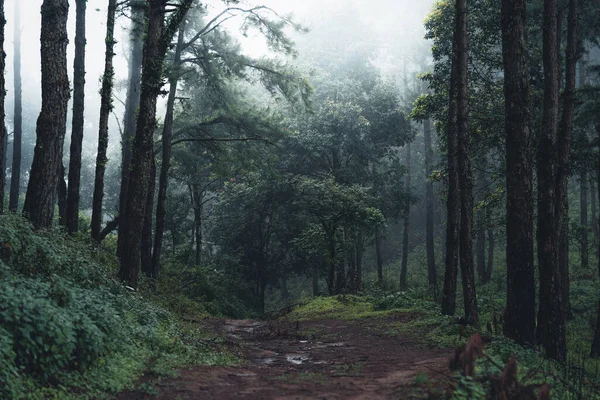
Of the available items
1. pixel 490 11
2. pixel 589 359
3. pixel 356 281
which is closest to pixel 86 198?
pixel 356 281

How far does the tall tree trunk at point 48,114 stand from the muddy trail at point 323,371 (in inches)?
184

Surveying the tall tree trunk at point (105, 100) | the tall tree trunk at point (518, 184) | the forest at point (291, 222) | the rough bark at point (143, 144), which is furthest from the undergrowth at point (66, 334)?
the tall tree trunk at point (105, 100)

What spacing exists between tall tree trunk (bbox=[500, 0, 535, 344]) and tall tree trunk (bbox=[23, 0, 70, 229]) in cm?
852

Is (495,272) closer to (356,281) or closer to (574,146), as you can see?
(356,281)

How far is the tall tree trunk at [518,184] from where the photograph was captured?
9.25 meters

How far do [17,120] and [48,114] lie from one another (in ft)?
68.5

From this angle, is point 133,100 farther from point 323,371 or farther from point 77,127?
point 323,371

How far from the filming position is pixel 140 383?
5.95 metres

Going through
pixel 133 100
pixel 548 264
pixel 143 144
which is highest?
pixel 133 100

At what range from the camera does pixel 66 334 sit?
5.64m

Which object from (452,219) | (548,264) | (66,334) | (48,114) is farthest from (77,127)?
(548,264)

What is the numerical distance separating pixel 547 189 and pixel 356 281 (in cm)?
1416

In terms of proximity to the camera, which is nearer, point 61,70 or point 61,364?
point 61,364

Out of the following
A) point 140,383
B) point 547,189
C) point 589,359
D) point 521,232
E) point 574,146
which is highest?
point 574,146
